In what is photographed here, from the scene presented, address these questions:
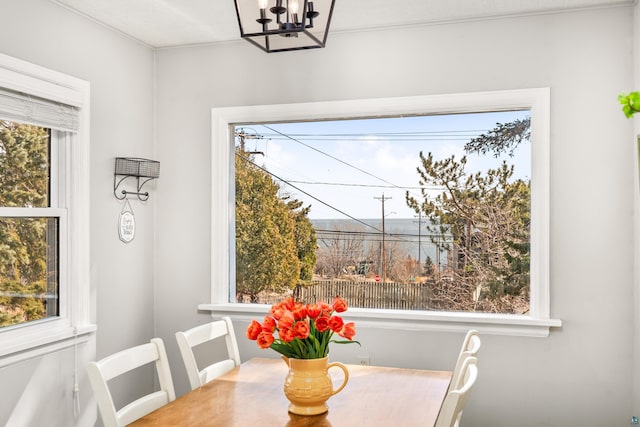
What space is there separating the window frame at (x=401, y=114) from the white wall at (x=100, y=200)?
0.45 meters

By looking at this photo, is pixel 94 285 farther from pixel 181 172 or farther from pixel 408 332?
pixel 408 332

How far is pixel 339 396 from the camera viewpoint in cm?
240

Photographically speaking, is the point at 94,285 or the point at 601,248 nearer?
the point at 601,248

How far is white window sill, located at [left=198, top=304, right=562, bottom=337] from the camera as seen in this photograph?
3.16m

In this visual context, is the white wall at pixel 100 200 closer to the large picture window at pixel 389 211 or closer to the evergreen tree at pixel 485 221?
the large picture window at pixel 389 211

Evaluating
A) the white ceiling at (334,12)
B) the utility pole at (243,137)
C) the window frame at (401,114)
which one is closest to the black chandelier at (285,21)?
the white ceiling at (334,12)

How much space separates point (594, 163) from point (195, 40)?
2448mm

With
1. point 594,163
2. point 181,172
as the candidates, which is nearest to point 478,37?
point 594,163

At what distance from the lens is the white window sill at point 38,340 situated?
106 inches

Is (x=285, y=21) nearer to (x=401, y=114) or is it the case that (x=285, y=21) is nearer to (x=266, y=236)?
(x=401, y=114)

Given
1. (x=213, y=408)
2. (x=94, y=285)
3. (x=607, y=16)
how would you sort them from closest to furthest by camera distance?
(x=213, y=408), (x=607, y=16), (x=94, y=285)

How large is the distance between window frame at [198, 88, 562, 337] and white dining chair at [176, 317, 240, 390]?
0.61 meters

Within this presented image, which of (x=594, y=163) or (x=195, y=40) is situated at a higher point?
(x=195, y=40)

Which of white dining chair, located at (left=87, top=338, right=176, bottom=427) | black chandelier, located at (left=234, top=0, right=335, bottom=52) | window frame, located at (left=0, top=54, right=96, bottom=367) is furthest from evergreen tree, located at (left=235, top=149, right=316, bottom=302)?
black chandelier, located at (left=234, top=0, right=335, bottom=52)
